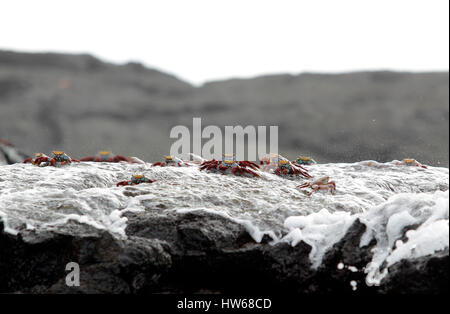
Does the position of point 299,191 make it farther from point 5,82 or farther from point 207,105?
point 5,82

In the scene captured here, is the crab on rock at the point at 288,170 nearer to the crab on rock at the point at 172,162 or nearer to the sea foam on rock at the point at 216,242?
the crab on rock at the point at 172,162

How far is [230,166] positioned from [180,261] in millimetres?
2911

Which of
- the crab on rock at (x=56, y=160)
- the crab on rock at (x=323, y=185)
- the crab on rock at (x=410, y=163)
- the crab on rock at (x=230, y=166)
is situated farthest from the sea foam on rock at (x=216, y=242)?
the crab on rock at (x=410, y=163)

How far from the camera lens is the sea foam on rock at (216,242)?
4816mm

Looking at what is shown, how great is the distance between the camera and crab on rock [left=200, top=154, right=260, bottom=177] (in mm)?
7906

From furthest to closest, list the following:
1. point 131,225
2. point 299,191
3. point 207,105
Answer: point 207,105 → point 299,191 → point 131,225

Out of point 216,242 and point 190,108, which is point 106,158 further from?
point 190,108

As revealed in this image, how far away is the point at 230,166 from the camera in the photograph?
7996mm

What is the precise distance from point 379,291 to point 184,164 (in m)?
4.88

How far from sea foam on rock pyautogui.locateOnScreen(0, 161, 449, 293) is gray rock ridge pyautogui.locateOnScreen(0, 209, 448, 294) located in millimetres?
11

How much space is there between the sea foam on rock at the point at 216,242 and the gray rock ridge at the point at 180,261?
0.01 metres

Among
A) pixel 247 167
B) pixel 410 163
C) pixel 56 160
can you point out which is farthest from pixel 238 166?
pixel 410 163

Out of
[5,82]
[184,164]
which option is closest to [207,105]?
[5,82]
